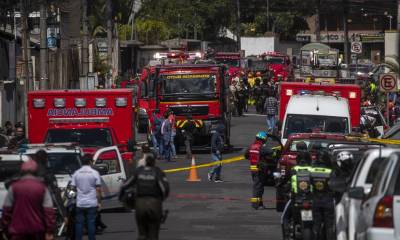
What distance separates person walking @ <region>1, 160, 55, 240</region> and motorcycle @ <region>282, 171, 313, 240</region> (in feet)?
15.3

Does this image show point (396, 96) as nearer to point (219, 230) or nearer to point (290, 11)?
point (219, 230)

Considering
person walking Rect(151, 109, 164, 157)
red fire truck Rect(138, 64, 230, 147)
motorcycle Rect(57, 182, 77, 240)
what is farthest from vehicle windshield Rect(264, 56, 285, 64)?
motorcycle Rect(57, 182, 77, 240)

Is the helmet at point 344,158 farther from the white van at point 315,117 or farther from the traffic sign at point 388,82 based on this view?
the traffic sign at point 388,82

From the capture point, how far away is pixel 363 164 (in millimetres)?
14930

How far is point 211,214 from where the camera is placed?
24.9m

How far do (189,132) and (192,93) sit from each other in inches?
63.7

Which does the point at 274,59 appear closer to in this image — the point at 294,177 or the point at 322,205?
Answer: the point at 294,177

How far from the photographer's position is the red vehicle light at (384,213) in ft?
40.7

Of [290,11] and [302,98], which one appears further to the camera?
[290,11]

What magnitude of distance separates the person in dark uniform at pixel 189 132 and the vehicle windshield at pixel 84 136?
9.60 metres

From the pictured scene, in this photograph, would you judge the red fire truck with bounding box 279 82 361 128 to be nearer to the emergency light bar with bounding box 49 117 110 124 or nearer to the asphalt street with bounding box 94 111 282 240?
the asphalt street with bounding box 94 111 282 240

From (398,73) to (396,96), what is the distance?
9.57 meters

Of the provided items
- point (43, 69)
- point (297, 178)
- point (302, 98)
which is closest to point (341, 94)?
point (302, 98)

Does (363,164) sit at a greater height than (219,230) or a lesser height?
greater
